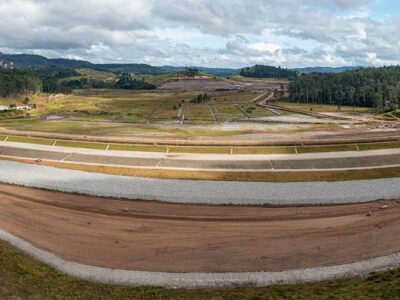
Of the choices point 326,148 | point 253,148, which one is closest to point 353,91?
point 326,148

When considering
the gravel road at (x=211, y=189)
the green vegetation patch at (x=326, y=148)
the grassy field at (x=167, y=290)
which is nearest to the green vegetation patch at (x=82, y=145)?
the gravel road at (x=211, y=189)

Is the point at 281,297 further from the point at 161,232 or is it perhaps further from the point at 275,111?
the point at 275,111

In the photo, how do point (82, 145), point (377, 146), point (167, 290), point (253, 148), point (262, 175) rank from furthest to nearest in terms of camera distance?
1. point (82, 145)
2. point (377, 146)
3. point (253, 148)
4. point (262, 175)
5. point (167, 290)

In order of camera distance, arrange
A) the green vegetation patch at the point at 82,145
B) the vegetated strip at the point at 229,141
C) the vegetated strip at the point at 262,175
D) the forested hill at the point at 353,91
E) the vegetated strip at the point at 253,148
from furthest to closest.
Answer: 1. the forested hill at the point at 353,91
2. the green vegetation patch at the point at 82,145
3. the vegetated strip at the point at 229,141
4. the vegetated strip at the point at 253,148
5. the vegetated strip at the point at 262,175

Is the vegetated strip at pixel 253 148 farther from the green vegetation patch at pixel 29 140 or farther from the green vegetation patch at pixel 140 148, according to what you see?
the green vegetation patch at pixel 29 140

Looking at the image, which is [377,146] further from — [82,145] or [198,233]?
[82,145]

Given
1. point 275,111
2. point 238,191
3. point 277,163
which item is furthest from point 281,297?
point 275,111
